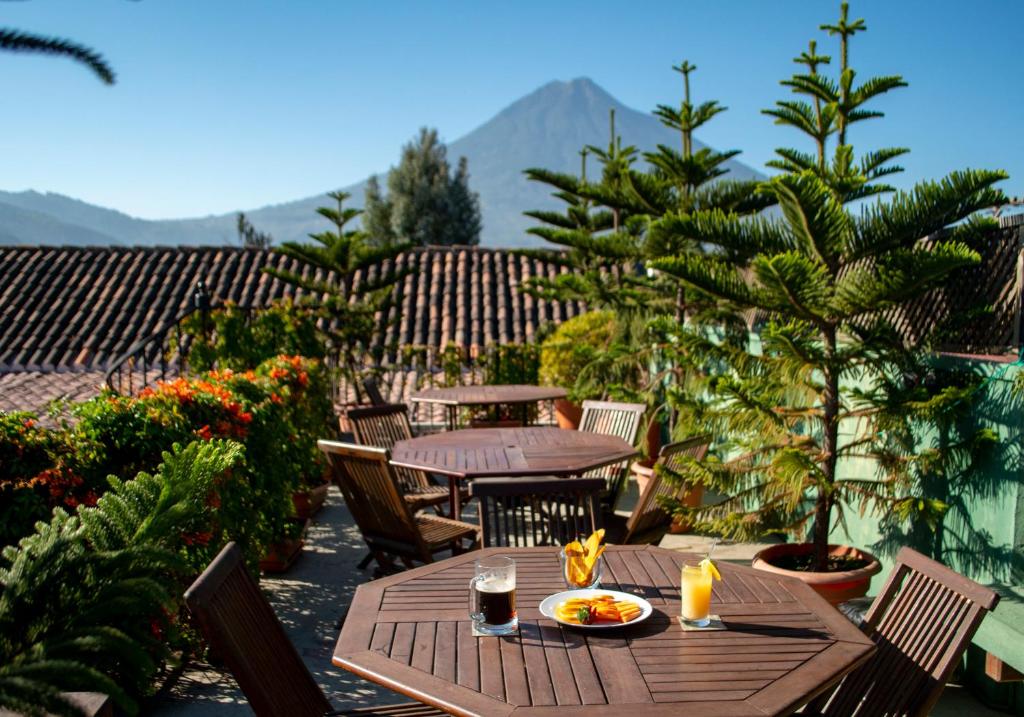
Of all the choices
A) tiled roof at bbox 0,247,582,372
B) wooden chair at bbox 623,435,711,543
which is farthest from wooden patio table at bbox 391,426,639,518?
tiled roof at bbox 0,247,582,372

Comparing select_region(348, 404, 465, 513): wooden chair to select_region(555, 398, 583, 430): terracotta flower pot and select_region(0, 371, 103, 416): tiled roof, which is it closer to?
select_region(555, 398, 583, 430): terracotta flower pot

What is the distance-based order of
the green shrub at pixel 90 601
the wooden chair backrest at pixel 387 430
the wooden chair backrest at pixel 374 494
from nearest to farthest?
the green shrub at pixel 90 601
the wooden chair backrest at pixel 374 494
the wooden chair backrest at pixel 387 430

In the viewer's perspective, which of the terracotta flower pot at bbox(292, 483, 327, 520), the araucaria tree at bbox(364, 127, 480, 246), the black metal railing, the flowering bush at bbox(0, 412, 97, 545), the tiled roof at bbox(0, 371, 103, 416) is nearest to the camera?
the flowering bush at bbox(0, 412, 97, 545)

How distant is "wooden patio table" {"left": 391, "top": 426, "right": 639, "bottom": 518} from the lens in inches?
174

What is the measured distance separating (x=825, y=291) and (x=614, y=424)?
220 cm

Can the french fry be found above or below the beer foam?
below

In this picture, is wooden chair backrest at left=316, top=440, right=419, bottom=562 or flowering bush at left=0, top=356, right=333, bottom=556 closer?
flowering bush at left=0, top=356, right=333, bottom=556

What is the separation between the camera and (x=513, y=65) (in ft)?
162

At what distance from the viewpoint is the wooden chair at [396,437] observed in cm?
532

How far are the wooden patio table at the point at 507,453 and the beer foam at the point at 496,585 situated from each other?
2.08m

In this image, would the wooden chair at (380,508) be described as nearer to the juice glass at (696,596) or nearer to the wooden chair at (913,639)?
the juice glass at (696,596)

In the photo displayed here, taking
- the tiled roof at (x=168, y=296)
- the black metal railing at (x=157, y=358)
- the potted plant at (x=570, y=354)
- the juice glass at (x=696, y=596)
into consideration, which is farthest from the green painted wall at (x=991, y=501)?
the tiled roof at (x=168, y=296)

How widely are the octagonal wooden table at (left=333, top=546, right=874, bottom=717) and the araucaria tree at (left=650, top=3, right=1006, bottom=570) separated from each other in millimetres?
1560

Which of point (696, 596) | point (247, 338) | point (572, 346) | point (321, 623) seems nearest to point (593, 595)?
point (696, 596)
